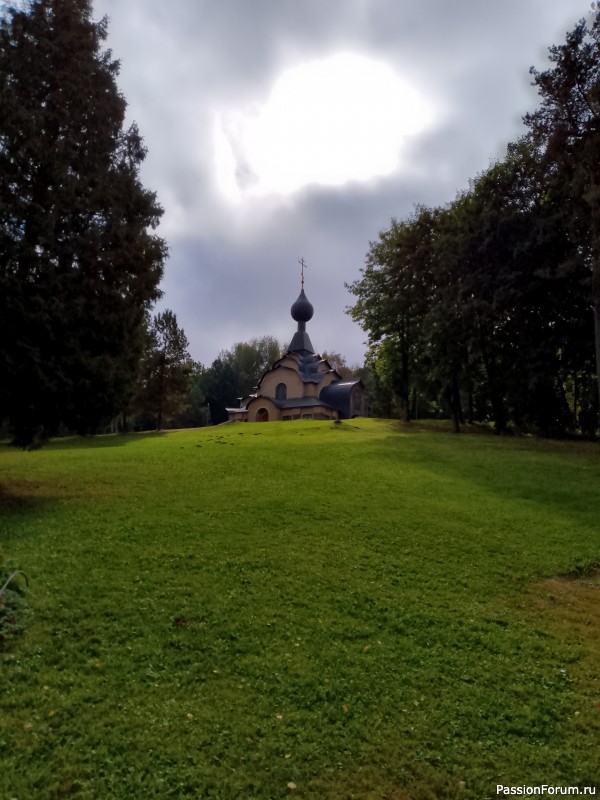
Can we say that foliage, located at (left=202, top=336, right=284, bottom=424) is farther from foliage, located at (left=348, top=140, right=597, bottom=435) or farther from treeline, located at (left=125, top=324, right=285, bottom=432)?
foliage, located at (left=348, top=140, right=597, bottom=435)

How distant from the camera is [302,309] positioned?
64.1 m

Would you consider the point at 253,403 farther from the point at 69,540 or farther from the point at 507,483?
the point at 69,540

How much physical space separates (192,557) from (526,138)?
22185 millimetres

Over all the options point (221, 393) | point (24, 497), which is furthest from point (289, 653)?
point (221, 393)

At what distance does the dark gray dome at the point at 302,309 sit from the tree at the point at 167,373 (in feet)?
64.1

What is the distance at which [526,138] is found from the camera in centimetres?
2208

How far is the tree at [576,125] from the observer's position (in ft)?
62.2

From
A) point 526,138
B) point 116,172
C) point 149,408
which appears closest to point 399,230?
point 526,138

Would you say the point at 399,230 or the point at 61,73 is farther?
the point at 399,230

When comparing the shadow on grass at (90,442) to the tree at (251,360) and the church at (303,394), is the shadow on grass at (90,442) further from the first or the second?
the tree at (251,360)

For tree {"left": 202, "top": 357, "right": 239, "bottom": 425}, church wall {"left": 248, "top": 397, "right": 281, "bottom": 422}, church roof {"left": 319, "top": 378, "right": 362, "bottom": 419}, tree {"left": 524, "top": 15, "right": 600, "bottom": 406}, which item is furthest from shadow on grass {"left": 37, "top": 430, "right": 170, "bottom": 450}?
tree {"left": 202, "top": 357, "right": 239, "bottom": 425}

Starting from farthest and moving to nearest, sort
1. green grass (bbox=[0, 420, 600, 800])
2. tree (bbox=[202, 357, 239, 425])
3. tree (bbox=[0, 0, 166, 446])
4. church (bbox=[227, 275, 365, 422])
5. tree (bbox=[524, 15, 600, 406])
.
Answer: tree (bbox=[202, 357, 239, 425]), church (bbox=[227, 275, 365, 422]), tree (bbox=[524, 15, 600, 406]), tree (bbox=[0, 0, 166, 446]), green grass (bbox=[0, 420, 600, 800])

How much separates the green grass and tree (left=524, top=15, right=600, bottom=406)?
13.4m

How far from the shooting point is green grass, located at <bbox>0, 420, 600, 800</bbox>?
12.4 ft
